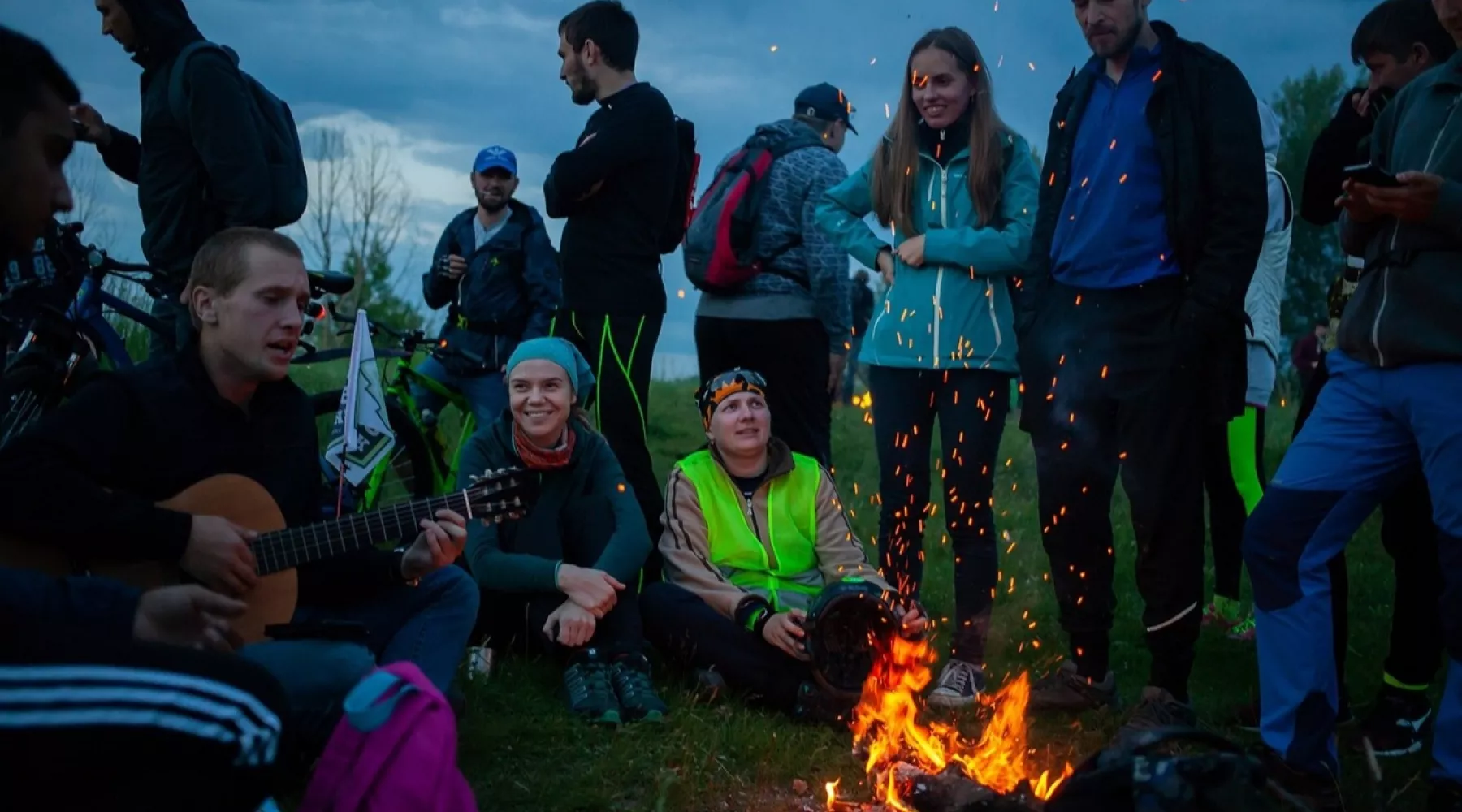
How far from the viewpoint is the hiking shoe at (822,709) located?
4.74 meters

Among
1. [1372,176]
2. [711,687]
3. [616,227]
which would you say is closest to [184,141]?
[616,227]

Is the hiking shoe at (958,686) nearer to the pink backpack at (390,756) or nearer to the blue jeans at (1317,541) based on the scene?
the blue jeans at (1317,541)

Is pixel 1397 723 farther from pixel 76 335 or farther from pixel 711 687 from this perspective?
pixel 76 335

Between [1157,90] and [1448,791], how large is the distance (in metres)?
2.49

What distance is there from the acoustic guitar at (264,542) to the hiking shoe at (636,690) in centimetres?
111

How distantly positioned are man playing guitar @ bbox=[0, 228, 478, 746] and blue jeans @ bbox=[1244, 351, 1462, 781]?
2.52 meters

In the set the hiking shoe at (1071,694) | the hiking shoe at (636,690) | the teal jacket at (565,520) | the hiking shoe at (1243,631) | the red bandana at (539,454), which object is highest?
the red bandana at (539,454)

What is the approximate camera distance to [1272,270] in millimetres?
6590

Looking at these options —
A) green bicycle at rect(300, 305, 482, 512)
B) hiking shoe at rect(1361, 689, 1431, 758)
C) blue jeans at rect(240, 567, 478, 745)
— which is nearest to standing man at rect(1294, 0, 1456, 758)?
hiking shoe at rect(1361, 689, 1431, 758)

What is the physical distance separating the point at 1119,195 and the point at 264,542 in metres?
3.18

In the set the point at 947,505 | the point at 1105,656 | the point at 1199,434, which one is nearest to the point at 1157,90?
the point at 1199,434

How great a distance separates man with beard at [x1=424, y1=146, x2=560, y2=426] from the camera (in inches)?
281

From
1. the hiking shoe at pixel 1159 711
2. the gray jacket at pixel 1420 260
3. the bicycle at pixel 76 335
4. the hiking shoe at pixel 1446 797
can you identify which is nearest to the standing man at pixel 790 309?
the bicycle at pixel 76 335

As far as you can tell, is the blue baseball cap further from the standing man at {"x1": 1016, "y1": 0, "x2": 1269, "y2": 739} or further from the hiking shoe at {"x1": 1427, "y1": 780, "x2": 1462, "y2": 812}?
the hiking shoe at {"x1": 1427, "y1": 780, "x2": 1462, "y2": 812}
